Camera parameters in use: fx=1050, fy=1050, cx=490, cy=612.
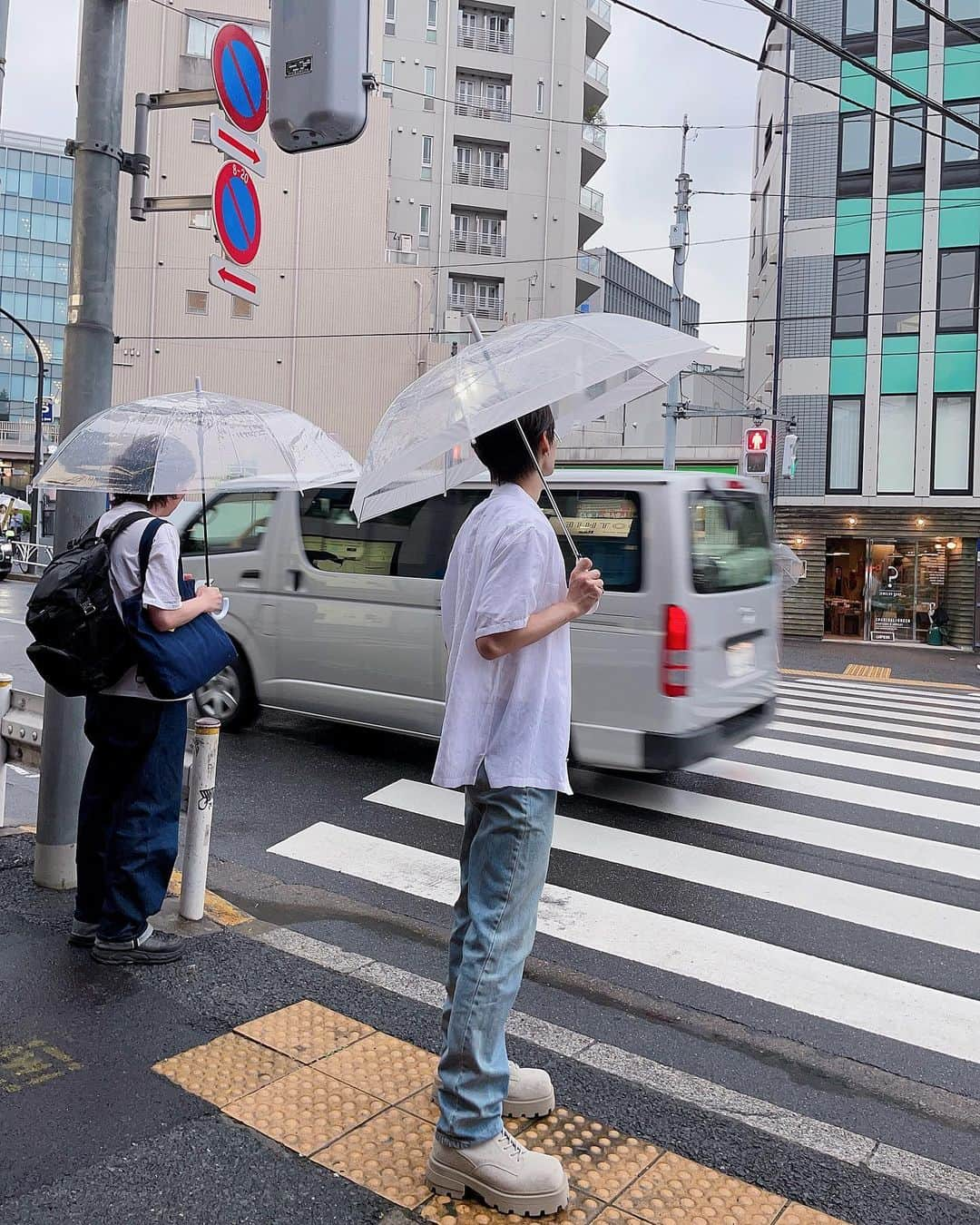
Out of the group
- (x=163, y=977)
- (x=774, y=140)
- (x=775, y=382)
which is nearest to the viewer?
(x=163, y=977)

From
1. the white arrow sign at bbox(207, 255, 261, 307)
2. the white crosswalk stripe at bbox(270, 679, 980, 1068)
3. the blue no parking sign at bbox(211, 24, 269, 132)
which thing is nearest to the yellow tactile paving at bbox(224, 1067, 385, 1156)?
the white crosswalk stripe at bbox(270, 679, 980, 1068)

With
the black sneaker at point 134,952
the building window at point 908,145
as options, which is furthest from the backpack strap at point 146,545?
the building window at point 908,145

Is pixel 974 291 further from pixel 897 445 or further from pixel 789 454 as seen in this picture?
pixel 789 454

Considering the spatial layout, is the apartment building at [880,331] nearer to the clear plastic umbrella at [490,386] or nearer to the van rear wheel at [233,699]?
the van rear wheel at [233,699]

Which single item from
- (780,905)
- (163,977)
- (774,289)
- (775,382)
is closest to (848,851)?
(780,905)

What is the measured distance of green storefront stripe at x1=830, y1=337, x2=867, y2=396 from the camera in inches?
1056

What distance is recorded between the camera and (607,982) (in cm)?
431

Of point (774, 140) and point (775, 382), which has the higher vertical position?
point (774, 140)

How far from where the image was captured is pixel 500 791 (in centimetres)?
256

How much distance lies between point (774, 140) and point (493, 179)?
551 inches

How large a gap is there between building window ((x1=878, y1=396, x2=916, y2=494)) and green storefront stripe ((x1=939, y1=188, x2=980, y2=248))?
13.2 ft

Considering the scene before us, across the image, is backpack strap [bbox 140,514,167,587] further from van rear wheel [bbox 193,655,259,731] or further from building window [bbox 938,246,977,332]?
building window [bbox 938,246,977,332]

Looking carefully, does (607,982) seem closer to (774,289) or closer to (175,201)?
(175,201)

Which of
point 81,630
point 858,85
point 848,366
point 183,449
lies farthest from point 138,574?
point 858,85
